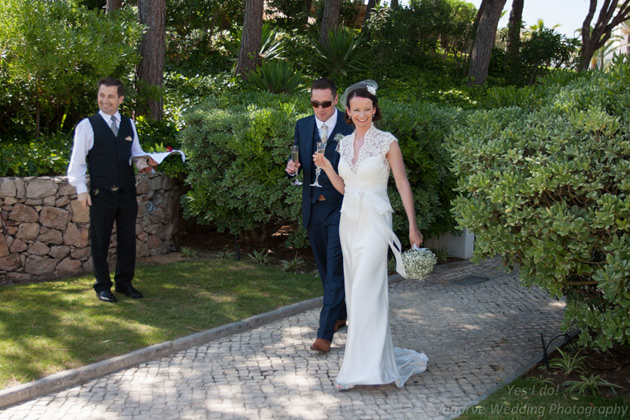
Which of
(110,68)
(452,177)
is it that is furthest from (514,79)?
(110,68)

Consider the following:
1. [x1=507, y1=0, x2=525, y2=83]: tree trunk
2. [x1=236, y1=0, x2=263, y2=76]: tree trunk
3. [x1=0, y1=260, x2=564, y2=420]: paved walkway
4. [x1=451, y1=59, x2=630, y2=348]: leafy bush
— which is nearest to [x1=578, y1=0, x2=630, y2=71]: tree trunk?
[x1=507, y1=0, x2=525, y2=83]: tree trunk

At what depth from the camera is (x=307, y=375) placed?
520cm

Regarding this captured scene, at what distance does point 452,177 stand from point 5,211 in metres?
5.51

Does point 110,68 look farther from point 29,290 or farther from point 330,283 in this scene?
point 330,283

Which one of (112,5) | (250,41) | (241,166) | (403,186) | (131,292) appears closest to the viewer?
(403,186)

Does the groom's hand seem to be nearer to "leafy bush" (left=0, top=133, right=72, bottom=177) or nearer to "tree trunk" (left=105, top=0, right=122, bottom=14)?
"leafy bush" (left=0, top=133, right=72, bottom=177)

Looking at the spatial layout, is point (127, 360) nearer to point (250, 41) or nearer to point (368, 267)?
point (368, 267)

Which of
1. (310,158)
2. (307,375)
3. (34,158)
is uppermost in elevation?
(310,158)

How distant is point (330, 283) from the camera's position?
5613mm

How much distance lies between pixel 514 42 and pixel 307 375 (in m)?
19.7

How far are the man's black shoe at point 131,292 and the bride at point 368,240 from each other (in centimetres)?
286

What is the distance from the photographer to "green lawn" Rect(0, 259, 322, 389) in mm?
5367

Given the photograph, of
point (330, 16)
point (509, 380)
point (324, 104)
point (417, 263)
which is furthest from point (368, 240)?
point (330, 16)

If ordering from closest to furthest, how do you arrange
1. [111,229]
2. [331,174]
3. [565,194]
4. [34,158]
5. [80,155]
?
1. [565,194]
2. [331,174]
3. [80,155]
4. [111,229]
5. [34,158]
